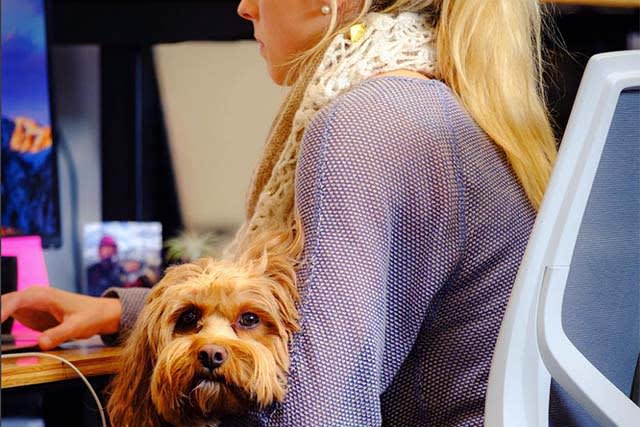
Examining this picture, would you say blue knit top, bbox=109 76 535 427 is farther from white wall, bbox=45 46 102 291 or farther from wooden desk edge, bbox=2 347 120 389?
white wall, bbox=45 46 102 291

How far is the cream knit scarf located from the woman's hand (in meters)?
0.32

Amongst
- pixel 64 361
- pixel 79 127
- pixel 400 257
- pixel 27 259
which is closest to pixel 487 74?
pixel 400 257

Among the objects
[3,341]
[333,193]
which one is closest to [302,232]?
[333,193]

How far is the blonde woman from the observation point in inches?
34.7

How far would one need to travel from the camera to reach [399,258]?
0.93m

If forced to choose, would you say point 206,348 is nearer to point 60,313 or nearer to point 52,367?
point 52,367

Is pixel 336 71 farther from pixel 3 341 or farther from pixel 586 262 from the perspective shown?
pixel 3 341

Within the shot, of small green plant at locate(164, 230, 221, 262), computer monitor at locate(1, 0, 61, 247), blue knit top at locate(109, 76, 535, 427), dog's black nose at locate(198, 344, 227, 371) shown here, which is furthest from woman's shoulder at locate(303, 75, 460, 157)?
small green plant at locate(164, 230, 221, 262)

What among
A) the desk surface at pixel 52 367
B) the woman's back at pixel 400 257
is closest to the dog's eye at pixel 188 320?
the woman's back at pixel 400 257

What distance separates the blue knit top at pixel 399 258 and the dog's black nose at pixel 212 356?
0.06 m

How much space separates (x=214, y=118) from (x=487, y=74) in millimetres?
1724

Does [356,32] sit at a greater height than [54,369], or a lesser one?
greater

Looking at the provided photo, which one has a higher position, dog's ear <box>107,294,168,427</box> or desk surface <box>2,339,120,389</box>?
dog's ear <box>107,294,168,427</box>

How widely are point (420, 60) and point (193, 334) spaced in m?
0.39
